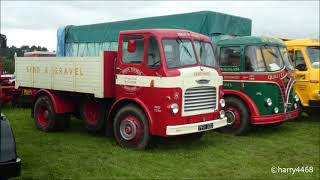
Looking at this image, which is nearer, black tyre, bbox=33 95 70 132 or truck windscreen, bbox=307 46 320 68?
black tyre, bbox=33 95 70 132

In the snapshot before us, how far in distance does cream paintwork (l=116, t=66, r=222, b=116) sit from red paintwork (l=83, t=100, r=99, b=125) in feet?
4.37

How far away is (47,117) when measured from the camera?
10.2 m

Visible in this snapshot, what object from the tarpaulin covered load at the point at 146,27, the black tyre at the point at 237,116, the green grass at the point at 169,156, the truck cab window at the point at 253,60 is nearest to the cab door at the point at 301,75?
the green grass at the point at 169,156

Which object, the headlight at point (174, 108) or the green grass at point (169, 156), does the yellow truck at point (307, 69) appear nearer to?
the green grass at point (169, 156)

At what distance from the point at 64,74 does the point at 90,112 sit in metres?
1.05

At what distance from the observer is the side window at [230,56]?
33.7 ft

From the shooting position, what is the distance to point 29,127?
10.8 m

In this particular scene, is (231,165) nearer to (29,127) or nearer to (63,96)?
(63,96)

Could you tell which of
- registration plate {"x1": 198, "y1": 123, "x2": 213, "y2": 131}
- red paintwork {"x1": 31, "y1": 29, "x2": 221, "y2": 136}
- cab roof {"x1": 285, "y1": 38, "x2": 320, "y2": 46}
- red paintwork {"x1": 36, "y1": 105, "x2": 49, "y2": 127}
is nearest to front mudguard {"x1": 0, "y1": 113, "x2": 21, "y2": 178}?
red paintwork {"x1": 31, "y1": 29, "x2": 221, "y2": 136}

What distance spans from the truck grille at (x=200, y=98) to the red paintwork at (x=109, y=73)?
1.69 m

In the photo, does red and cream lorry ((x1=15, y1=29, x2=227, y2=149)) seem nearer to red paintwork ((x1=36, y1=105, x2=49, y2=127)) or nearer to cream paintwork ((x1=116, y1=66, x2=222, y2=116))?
cream paintwork ((x1=116, y1=66, x2=222, y2=116))

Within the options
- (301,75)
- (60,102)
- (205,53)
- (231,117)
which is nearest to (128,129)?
(205,53)

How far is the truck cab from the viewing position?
9812 millimetres

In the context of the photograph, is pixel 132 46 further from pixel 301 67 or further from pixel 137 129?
pixel 301 67
